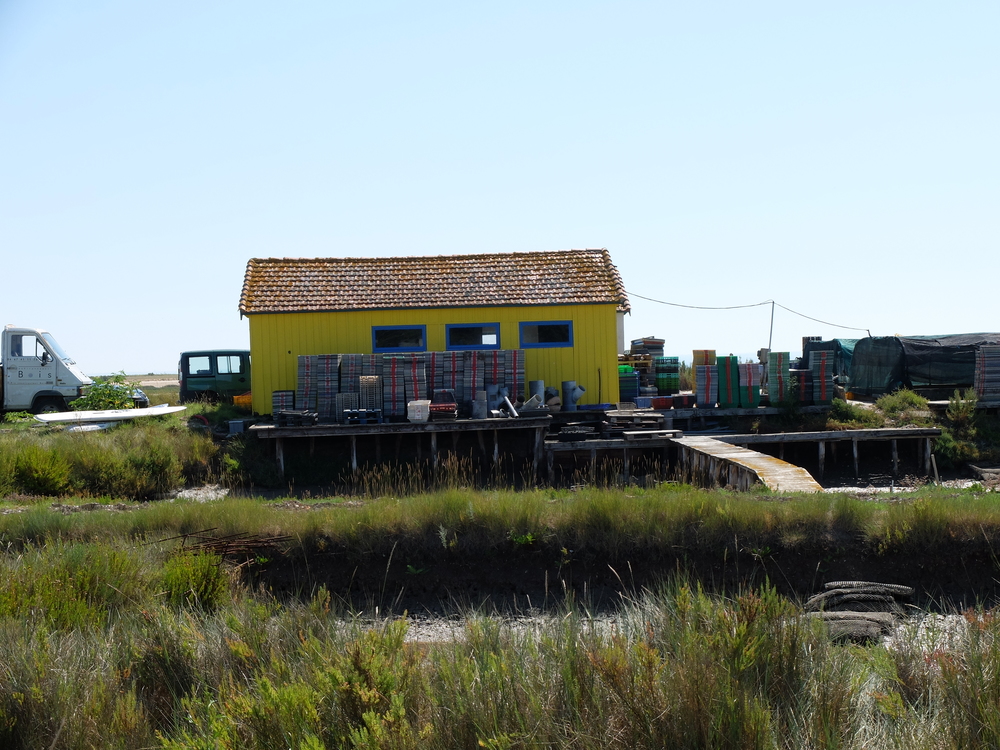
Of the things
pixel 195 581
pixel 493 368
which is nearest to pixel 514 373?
pixel 493 368

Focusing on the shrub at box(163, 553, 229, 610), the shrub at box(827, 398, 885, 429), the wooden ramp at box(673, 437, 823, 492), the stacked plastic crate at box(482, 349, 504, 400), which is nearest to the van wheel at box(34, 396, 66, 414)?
the stacked plastic crate at box(482, 349, 504, 400)

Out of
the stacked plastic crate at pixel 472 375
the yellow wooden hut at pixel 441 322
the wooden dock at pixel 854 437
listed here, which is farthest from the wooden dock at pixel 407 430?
the wooden dock at pixel 854 437

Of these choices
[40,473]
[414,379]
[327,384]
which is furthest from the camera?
[414,379]

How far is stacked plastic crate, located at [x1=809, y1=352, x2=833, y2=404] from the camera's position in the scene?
20.8 metres

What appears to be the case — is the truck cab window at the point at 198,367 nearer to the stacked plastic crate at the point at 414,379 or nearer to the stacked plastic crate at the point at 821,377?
the stacked plastic crate at the point at 414,379

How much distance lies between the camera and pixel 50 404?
2288cm

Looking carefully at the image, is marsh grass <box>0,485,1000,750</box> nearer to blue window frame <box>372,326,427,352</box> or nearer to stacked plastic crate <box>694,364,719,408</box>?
blue window frame <box>372,326,427,352</box>

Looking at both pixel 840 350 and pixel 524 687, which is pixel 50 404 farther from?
pixel 840 350

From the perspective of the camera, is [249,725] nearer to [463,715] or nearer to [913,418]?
[463,715]

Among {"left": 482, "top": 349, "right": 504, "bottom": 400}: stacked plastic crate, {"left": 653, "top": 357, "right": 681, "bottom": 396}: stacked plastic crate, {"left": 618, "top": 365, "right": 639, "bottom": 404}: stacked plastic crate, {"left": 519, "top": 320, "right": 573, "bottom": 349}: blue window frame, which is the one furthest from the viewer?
{"left": 653, "top": 357, "right": 681, "bottom": 396}: stacked plastic crate

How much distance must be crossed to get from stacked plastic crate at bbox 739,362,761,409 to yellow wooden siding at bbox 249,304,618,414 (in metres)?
3.30

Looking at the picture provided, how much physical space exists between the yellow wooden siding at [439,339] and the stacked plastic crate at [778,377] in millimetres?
4069

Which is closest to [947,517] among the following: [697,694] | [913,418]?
[697,694]

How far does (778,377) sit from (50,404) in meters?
20.3
